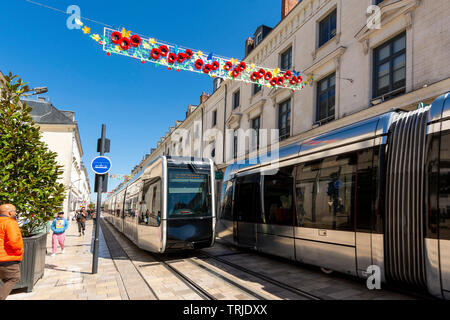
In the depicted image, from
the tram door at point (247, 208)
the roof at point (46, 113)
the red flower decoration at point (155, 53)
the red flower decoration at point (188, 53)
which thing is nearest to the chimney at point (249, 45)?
the red flower decoration at point (188, 53)

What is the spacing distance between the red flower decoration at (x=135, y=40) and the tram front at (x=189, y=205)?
3.23m

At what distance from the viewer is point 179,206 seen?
8.05 m

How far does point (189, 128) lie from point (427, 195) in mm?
31515

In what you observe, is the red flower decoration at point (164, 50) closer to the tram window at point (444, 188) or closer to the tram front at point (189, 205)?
the tram front at point (189, 205)

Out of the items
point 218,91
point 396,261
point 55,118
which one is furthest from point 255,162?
point 55,118

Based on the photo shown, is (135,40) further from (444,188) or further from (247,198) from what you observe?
(444,188)

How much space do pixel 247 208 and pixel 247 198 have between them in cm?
31

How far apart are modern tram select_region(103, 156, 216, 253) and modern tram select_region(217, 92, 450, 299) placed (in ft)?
6.48

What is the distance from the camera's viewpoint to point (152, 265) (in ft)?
25.9

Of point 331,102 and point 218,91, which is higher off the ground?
point 218,91

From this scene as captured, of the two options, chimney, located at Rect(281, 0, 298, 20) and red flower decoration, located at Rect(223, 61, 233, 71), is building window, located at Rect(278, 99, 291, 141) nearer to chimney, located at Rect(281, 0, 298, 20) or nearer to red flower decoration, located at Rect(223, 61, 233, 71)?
chimney, located at Rect(281, 0, 298, 20)

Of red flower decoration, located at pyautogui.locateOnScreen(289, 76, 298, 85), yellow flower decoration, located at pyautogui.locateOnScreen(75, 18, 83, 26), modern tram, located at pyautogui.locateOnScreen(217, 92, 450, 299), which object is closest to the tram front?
modern tram, located at pyautogui.locateOnScreen(217, 92, 450, 299)

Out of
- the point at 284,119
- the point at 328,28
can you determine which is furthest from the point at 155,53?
the point at 284,119
